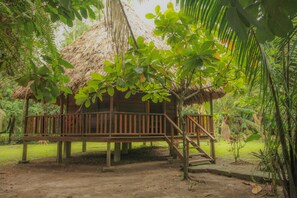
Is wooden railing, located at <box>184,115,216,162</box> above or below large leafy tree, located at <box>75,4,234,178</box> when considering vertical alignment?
below

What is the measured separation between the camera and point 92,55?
10242 millimetres

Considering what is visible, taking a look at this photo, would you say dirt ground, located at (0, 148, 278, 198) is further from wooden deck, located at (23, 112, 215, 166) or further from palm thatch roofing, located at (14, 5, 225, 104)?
palm thatch roofing, located at (14, 5, 225, 104)

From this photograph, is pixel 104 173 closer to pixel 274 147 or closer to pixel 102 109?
A: pixel 102 109

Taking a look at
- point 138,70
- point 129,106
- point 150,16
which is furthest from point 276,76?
point 129,106

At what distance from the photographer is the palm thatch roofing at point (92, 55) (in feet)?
30.9

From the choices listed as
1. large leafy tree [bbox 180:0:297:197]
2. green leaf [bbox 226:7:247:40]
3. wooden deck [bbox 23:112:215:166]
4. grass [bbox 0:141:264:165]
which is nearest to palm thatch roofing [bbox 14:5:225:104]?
wooden deck [bbox 23:112:215:166]

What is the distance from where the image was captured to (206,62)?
3627mm

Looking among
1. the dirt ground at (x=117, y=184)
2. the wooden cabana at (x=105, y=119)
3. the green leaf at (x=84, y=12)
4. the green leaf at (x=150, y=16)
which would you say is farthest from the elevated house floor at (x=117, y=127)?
the green leaf at (x=84, y=12)

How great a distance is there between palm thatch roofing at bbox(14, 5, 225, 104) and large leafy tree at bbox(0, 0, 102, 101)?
6423 millimetres

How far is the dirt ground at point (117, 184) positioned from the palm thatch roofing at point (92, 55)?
8.50 ft

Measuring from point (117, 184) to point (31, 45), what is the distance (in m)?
4.75

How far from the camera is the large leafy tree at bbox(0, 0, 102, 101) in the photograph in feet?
5.75

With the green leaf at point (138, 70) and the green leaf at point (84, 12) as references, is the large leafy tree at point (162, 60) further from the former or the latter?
the green leaf at point (84, 12)

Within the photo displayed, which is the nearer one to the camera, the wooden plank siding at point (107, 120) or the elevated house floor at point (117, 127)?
the elevated house floor at point (117, 127)
